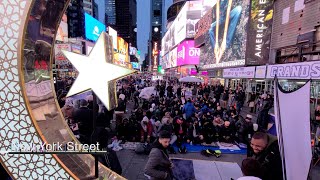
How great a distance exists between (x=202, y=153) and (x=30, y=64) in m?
7.20

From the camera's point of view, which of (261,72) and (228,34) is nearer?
(261,72)

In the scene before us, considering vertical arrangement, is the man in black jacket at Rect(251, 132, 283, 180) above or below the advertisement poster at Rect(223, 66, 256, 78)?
below

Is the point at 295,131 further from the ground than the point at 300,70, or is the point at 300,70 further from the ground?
the point at 300,70

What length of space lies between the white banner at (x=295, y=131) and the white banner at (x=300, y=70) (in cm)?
713

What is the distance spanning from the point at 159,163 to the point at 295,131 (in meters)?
1.82

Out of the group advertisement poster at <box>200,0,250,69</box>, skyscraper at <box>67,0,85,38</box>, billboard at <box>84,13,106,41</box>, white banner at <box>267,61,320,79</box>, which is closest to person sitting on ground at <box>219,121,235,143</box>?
white banner at <box>267,61,320,79</box>

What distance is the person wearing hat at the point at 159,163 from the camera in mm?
3062

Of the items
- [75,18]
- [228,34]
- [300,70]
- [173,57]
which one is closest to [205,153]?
[300,70]

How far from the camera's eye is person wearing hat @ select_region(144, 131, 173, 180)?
10.0ft

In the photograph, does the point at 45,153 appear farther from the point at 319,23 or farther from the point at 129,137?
the point at 319,23

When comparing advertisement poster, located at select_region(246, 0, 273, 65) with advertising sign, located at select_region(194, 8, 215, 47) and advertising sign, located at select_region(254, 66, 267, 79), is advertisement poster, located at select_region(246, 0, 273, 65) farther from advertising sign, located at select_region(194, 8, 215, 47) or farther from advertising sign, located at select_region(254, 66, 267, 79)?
advertising sign, located at select_region(194, 8, 215, 47)

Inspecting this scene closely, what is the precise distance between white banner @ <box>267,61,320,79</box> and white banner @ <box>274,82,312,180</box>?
7.13m

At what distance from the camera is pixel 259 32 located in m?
18.0

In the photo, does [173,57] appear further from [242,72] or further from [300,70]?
[300,70]
